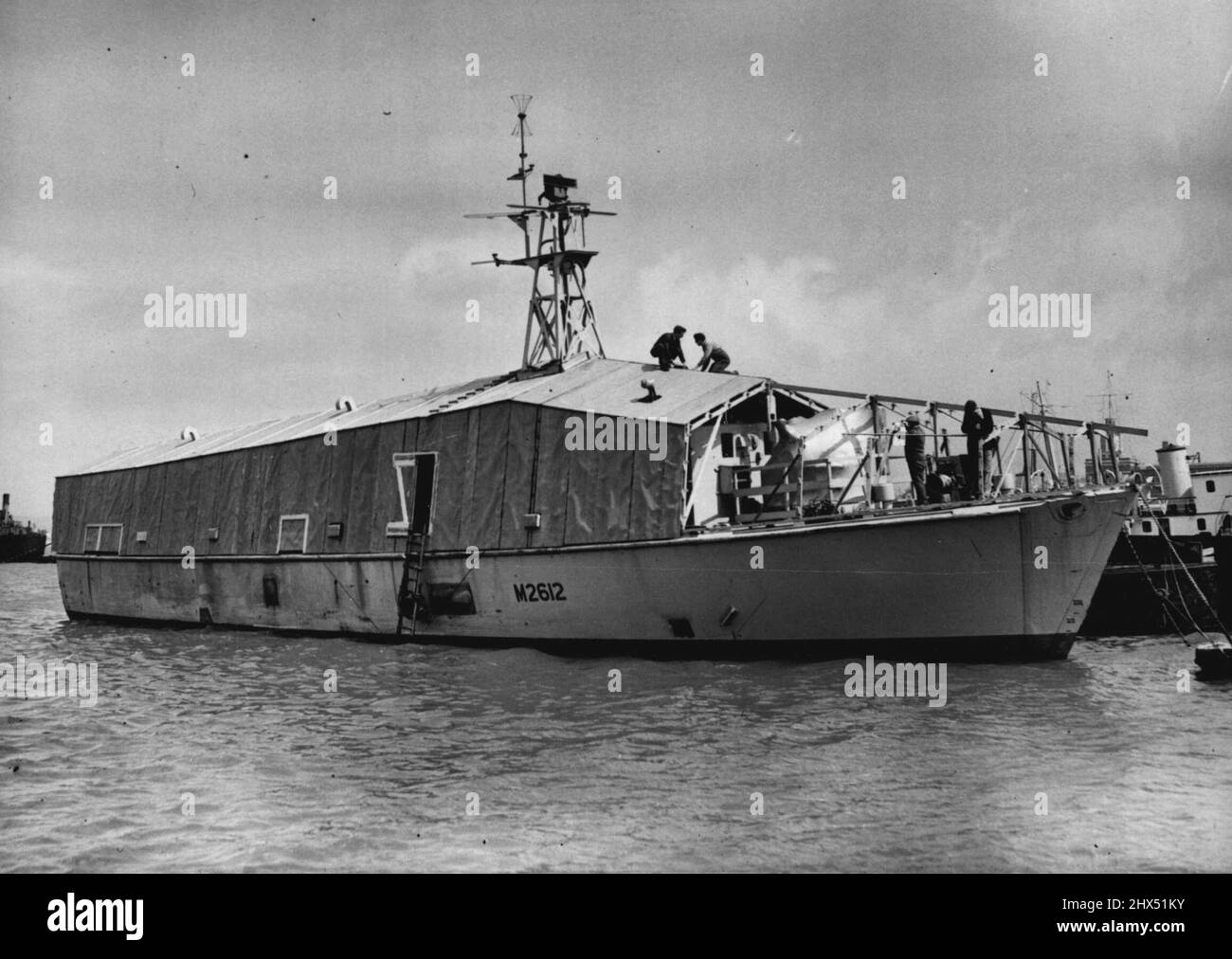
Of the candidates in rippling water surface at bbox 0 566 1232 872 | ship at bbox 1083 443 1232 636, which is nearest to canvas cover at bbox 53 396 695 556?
rippling water surface at bbox 0 566 1232 872

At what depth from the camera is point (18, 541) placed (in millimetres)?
92875

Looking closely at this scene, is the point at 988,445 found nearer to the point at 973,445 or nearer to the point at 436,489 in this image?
the point at 973,445

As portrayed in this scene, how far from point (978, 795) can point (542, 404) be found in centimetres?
1273

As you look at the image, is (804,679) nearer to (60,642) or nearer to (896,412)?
(896,412)

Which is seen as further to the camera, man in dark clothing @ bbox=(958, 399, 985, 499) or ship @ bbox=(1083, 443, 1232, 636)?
ship @ bbox=(1083, 443, 1232, 636)

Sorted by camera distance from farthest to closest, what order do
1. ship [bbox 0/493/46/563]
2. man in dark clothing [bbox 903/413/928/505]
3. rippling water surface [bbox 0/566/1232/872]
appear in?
ship [bbox 0/493/46/563] < man in dark clothing [bbox 903/413/928/505] < rippling water surface [bbox 0/566/1232/872]

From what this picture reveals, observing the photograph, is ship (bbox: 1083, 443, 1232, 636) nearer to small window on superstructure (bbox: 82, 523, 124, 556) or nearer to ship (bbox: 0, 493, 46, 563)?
small window on superstructure (bbox: 82, 523, 124, 556)

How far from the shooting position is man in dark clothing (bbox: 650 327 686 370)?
22.8 m

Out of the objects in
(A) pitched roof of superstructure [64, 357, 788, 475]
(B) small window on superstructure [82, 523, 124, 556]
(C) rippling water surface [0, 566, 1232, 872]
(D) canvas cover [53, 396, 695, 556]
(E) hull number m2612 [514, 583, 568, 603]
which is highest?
(A) pitched roof of superstructure [64, 357, 788, 475]

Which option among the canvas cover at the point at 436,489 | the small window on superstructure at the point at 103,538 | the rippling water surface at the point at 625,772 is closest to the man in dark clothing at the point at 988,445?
the rippling water surface at the point at 625,772

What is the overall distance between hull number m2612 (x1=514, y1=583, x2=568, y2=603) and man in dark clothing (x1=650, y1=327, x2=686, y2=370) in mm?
6071

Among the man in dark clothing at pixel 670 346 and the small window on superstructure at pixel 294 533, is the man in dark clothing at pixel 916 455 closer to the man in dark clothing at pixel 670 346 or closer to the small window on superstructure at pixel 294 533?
the man in dark clothing at pixel 670 346

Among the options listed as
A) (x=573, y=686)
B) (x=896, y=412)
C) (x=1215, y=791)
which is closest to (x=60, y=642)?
(x=573, y=686)

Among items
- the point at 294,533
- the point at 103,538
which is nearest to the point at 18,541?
the point at 103,538
